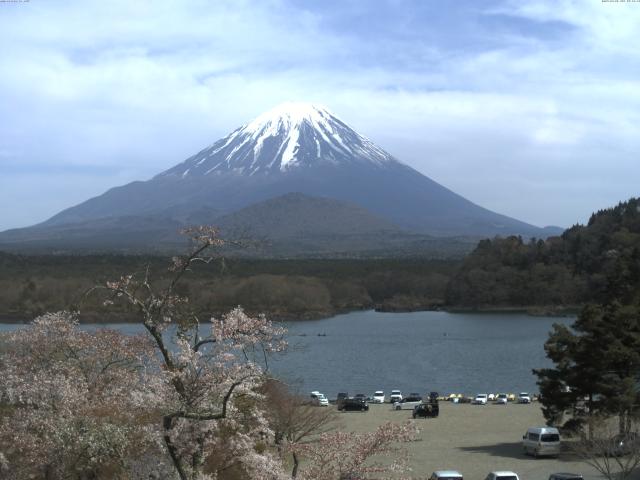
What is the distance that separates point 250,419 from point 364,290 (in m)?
70.1

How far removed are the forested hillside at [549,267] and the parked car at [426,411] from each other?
44759 millimetres

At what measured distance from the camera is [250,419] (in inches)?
290

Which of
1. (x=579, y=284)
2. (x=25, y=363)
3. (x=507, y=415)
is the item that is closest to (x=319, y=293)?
(x=579, y=284)

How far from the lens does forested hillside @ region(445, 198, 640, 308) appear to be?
66.9m

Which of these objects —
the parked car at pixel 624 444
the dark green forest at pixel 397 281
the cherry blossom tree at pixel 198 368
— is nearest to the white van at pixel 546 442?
the parked car at pixel 624 444

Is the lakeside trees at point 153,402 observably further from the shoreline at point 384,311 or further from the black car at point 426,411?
the shoreline at point 384,311

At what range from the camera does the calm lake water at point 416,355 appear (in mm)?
30938

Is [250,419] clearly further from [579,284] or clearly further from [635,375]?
[579,284]

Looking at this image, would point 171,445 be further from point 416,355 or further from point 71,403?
point 416,355

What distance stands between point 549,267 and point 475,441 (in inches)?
2134

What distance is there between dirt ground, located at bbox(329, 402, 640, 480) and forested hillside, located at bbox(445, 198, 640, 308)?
43.9m

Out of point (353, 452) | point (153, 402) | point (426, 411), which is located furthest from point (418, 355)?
point (153, 402)

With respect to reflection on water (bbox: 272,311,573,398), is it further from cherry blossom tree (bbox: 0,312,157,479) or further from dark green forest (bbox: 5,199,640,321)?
cherry blossom tree (bbox: 0,312,157,479)

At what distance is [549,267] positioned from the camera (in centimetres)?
6962
